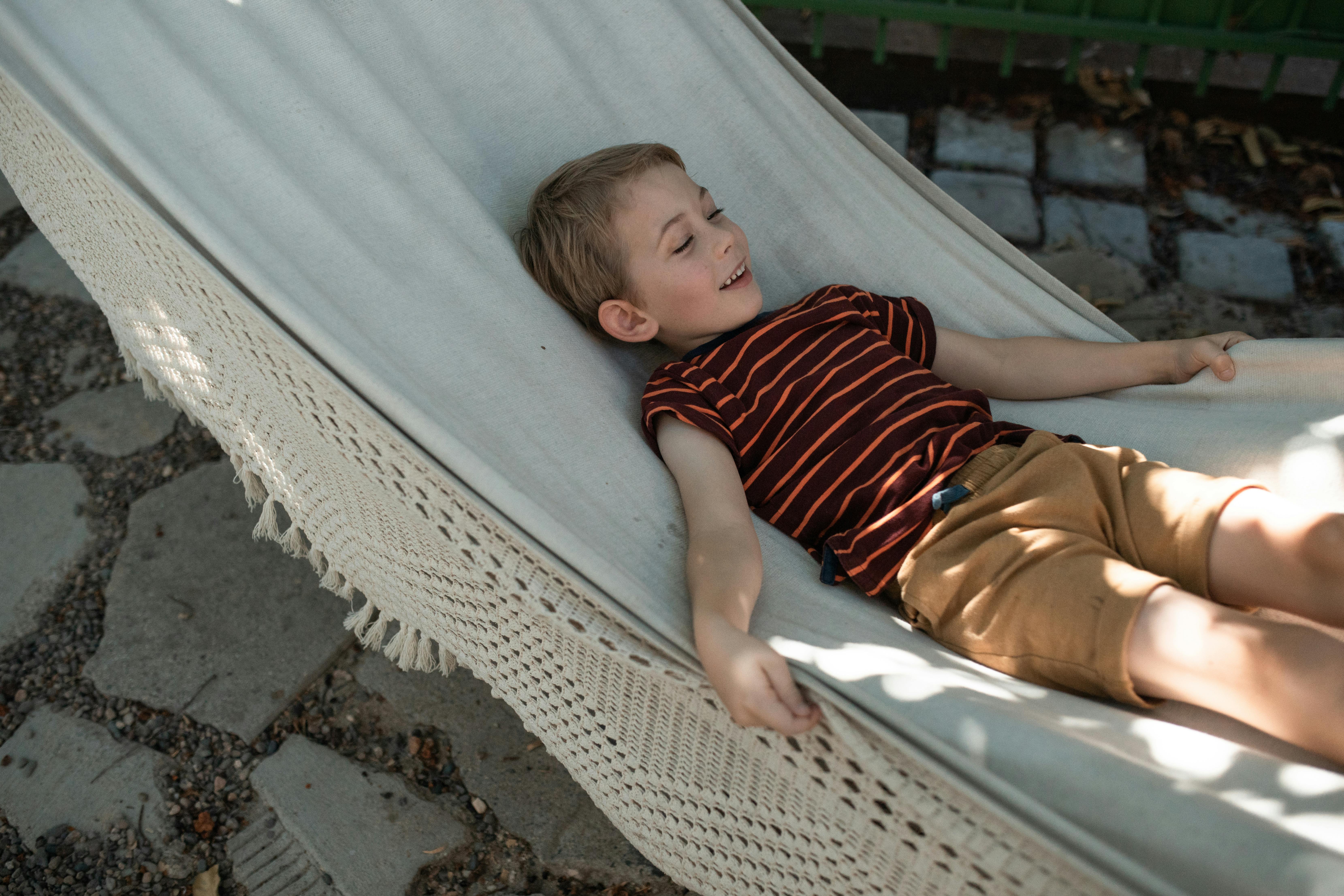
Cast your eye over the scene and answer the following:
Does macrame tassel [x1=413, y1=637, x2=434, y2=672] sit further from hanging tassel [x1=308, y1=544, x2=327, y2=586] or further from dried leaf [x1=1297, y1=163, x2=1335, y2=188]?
dried leaf [x1=1297, y1=163, x2=1335, y2=188]

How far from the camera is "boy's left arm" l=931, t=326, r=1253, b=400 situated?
167 centimetres

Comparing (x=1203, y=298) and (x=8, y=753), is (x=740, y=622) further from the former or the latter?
(x=1203, y=298)

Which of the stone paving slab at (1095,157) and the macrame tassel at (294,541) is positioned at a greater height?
the macrame tassel at (294,541)

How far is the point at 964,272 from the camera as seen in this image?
189 cm

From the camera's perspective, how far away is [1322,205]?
2930 mm

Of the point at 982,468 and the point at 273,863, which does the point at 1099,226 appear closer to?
the point at 982,468

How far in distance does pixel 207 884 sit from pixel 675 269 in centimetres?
124

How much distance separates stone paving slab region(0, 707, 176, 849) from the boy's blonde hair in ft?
3.59

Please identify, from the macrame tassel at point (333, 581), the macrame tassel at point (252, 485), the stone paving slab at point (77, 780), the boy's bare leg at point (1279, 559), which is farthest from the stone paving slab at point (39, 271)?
the boy's bare leg at point (1279, 559)

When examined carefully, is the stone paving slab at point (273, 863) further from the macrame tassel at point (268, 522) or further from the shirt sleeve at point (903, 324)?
the shirt sleeve at point (903, 324)

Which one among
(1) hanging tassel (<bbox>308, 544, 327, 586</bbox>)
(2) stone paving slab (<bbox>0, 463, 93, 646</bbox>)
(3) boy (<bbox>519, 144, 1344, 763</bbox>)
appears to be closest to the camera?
(3) boy (<bbox>519, 144, 1344, 763</bbox>)

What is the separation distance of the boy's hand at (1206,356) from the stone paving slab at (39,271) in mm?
2660

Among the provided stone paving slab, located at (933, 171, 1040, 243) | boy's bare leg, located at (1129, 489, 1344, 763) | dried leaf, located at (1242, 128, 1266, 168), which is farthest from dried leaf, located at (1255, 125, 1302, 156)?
boy's bare leg, located at (1129, 489, 1344, 763)

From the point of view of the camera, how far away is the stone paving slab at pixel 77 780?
1678mm
